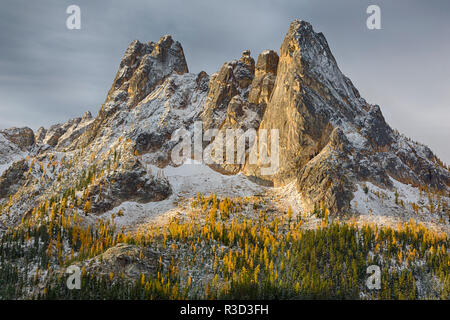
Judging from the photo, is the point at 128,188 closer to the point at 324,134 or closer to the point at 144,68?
the point at 324,134

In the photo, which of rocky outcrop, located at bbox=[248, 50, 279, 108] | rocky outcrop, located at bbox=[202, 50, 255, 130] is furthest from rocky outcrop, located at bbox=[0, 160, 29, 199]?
rocky outcrop, located at bbox=[248, 50, 279, 108]

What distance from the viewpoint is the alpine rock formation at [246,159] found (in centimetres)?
8188

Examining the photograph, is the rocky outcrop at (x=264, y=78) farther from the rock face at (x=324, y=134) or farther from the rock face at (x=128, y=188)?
the rock face at (x=128, y=188)

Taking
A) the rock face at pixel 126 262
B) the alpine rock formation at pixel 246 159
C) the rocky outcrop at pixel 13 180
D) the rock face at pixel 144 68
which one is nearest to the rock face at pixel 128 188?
the alpine rock formation at pixel 246 159

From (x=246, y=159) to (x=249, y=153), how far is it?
2424mm

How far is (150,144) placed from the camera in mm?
124188

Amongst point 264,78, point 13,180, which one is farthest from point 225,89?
point 13,180

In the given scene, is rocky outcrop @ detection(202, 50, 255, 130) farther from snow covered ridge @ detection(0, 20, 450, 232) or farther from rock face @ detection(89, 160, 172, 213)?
rock face @ detection(89, 160, 172, 213)

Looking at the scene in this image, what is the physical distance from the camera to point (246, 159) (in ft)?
380

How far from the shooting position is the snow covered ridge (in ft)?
276

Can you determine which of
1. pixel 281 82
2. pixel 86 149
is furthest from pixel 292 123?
pixel 86 149

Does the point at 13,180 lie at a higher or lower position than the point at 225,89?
lower

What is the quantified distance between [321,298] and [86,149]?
116 metres

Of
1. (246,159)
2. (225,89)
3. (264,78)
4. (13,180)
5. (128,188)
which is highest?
(264,78)
